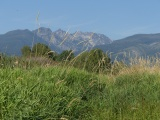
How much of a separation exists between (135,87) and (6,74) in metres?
4.30

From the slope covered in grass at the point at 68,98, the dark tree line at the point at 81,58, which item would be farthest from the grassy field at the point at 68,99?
the dark tree line at the point at 81,58

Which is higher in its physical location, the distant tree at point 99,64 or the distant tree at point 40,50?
the distant tree at point 40,50

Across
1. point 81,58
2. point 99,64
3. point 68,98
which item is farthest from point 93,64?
point 68,98

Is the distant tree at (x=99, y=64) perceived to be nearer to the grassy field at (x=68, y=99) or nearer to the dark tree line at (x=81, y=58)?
the dark tree line at (x=81, y=58)

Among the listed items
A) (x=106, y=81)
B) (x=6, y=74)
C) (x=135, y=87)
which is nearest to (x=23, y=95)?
(x=6, y=74)

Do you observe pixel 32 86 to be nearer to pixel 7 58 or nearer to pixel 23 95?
pixel 23 95

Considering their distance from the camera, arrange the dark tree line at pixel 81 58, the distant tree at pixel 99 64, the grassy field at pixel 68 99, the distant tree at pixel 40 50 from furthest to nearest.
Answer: the distant tree at pixel 99 64 < the dark tree line at pixel 81 58 < the distant tree at pixel 40 50 < the grassy field at pixel 68 99

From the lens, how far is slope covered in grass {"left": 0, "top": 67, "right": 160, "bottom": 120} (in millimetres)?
6758

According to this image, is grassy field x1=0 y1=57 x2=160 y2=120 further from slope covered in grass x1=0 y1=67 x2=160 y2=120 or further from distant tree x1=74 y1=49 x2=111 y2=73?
distant tree x1=74 y1=49 x2=111 y2=73

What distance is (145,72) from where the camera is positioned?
1448 centimetres

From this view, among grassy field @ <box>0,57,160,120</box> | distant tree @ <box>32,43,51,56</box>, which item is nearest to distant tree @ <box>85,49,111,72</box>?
grassy field @ <box>0,57,160,120</box>

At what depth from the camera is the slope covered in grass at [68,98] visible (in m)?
6.76

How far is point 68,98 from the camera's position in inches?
321

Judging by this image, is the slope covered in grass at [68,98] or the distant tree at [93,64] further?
the distant tree at [93,64]
